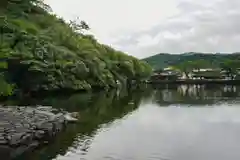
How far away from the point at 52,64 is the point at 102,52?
25751 mm

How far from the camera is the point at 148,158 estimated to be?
49.2ft

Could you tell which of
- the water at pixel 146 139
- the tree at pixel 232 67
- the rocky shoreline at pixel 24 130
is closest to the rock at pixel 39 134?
the rocky shoreline at pixel 24 130

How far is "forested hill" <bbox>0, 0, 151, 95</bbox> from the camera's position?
3819 cm

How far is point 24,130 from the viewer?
57.1 ft

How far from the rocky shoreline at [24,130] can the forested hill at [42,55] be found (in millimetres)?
9390

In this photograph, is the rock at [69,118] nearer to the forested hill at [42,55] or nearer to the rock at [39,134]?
the rock at [39,134]

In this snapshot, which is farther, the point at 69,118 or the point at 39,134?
the point at 69,118

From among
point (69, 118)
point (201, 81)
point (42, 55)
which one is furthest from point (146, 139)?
point (201, 81)

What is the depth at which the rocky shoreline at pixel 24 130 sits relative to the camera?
1616cm

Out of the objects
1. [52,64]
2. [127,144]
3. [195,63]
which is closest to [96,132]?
[127,144]

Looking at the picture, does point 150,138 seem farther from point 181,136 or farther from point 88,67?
point 88,67

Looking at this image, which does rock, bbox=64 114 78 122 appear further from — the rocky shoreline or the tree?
the tree

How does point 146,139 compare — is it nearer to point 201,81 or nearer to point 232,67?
point 201,81

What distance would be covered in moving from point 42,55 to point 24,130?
80.5 feet
